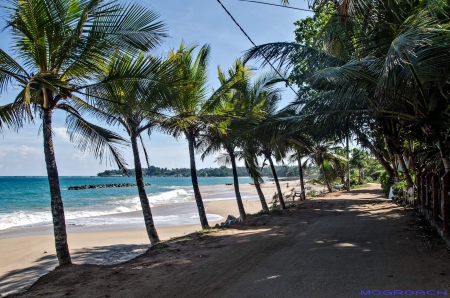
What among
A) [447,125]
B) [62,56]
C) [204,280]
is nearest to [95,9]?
[62,56]

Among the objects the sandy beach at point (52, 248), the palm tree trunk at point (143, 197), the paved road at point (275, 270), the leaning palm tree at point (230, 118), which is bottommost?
the sandy beach at point (52, 248)

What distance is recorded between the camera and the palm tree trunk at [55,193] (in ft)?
19.5

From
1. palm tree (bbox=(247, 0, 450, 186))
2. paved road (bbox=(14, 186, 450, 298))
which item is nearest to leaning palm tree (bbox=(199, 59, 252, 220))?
palm tree (bbox=(247, 0, 450, 186))

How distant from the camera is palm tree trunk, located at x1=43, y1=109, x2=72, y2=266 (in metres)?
5.94

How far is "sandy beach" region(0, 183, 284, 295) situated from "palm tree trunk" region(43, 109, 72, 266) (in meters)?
1.66

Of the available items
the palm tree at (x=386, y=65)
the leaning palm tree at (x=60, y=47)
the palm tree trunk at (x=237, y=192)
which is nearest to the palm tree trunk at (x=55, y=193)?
the leaning palm tree at (x=60, y=47)

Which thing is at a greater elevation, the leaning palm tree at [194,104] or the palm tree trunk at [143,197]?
the leaning palm tree at [194,104]

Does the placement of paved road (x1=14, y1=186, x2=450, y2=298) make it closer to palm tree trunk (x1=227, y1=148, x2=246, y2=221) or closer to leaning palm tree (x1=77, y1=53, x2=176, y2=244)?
leaning palm tree (x1=77, y1=53, x2=176, y2=244)

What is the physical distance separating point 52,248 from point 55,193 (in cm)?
661

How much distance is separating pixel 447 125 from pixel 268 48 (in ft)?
11.3

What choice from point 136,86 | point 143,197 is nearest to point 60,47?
point 136,86

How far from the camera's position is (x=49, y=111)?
604 centimetres

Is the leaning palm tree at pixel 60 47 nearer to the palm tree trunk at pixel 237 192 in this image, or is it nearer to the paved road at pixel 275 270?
the paved road at pixel 275 270

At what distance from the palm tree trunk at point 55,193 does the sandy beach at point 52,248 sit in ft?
5.44
